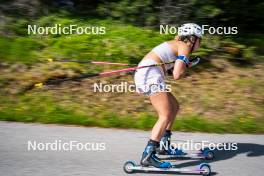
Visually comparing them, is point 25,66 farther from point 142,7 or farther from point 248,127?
point 248,127

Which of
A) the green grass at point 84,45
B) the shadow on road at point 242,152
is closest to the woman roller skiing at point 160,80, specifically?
the shadow on road at point 242,152

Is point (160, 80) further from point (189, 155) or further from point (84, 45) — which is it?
point (84, 45)

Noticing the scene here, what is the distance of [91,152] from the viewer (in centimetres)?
660

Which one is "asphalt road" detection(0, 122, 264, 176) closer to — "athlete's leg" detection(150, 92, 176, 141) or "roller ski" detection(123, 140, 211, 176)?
"roller ski" detection(123, 140, 211, 176)

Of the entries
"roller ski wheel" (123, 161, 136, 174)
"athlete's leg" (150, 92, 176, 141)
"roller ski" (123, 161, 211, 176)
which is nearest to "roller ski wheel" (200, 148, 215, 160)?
"roller ski" (123, 161, 211, 176)

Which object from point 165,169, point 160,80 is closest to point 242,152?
point 165,169

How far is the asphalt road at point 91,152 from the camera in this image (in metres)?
5.91

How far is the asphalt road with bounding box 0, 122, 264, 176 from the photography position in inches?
233

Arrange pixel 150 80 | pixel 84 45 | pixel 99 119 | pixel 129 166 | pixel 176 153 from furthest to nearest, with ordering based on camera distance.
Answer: pixel 84 45 → pixel 99 119 → pixel 176 153 → pixel 150 80 → pixel 129 166

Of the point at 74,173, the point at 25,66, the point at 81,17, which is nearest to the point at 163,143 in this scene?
the point at 74,173

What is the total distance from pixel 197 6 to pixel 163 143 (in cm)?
475

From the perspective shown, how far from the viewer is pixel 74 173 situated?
18.8 ft

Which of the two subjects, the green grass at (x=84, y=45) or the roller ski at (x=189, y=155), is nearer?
the roller ski at (x=189, y=155)

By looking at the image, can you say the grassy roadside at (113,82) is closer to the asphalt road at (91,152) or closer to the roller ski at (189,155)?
the asphalt road at (91,152)
